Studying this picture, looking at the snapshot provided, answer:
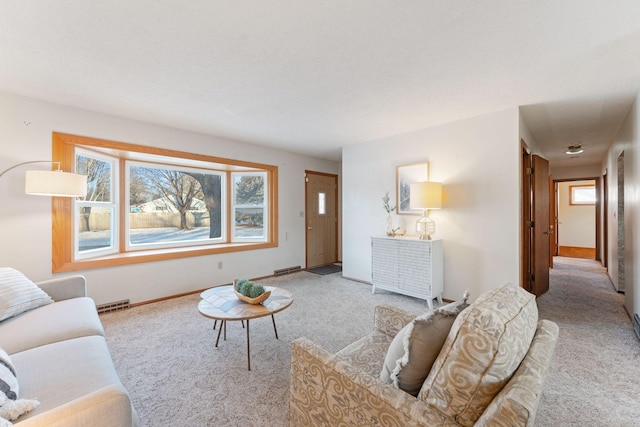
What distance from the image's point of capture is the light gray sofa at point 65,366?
36.2 inches

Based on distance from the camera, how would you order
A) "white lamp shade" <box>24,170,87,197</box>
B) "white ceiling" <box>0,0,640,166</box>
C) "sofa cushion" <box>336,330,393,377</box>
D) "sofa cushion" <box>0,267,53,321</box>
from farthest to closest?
"white lamp shade" <box>24,170,87,197</box>
"sofa cushion" <box>0,267,53,321</box>
"white ceiling" <box>0,0,640,166</box>
"sofa cushion" <box>336,330,393,377</box>

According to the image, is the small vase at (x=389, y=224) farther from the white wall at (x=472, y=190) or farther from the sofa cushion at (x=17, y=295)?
the sofa cushion at (x=17, y=295)

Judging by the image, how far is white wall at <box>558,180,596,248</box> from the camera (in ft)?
24.1

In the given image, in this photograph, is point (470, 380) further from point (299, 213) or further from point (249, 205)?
point (299, 213)

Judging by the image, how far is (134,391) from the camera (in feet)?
5.95

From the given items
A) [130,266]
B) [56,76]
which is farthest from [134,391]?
[56,76]

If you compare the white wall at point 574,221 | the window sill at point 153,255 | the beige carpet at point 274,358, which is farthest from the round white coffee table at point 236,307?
the white wall at point 574,221

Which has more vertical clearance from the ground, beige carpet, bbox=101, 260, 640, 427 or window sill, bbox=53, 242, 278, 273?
window sill, bbox=53, 242, 278, 273

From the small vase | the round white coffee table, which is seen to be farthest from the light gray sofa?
the small vase

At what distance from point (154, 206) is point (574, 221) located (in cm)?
1037

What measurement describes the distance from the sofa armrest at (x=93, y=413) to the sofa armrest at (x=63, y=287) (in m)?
1.74

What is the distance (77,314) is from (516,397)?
2.59 m

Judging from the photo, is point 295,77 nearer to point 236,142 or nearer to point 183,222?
point 236,142

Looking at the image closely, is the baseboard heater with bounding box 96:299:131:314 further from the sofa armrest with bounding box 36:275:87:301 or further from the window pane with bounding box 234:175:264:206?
the window pane with bounding box 234:175:264:206
